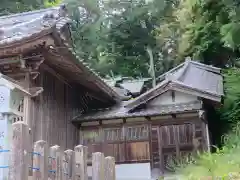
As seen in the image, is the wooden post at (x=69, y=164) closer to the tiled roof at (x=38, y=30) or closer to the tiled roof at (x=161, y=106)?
the tiled roof at (x=38, y=30)

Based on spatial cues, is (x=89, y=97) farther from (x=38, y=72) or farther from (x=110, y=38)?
(x=110, y=38)

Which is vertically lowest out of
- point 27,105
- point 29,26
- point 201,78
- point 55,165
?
point 55,165

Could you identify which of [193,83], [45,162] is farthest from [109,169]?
[193,83]

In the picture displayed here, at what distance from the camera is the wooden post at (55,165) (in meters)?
5.04

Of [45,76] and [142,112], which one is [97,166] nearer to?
[45,76]

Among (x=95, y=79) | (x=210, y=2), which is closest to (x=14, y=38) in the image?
(x=95, y=79)

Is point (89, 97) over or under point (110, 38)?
under

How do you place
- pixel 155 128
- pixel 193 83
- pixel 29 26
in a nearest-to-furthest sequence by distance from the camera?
pixel 29 26, pixel 155 128, pixel 193 83

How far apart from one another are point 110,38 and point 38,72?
62.1 feet

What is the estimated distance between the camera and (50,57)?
36.3 feet

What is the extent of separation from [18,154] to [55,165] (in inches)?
39.5

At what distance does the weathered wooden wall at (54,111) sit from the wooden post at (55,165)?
5.87 metres

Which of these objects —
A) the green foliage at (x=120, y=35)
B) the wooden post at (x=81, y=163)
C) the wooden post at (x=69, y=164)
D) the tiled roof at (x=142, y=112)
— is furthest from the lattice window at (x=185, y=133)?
the green foliage at (x=120, y=35)

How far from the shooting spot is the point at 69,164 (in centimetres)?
556
